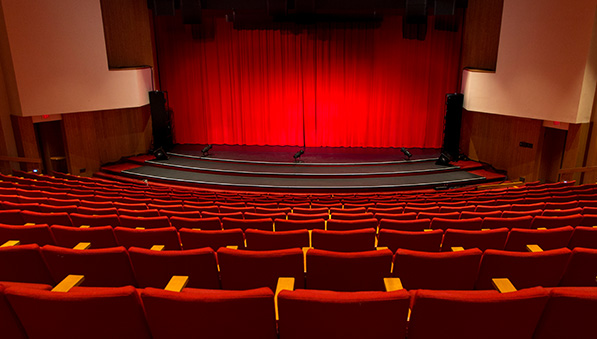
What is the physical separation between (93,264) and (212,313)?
1.18 m

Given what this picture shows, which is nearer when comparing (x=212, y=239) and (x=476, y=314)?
(x=476, y=314)

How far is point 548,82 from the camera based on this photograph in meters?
8.96

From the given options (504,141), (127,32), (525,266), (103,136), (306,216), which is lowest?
(504,141)

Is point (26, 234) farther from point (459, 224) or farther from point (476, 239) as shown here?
point (459, 224)

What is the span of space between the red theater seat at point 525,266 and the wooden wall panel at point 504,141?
8759 mm

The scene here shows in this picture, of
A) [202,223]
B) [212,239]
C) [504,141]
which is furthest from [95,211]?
[504,141]

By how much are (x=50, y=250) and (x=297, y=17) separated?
30.3 feet

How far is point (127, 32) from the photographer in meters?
11.6

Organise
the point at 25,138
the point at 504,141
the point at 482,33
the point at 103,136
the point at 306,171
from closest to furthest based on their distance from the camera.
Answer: the point at 25,138 < the point at 306,171 < the point at 504,141 < the point at 482,33 < the point at 103,136

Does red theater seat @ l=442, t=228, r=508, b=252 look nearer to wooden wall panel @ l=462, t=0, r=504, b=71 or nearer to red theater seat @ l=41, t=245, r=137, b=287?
red theater seat @ l=41, t=245, r=137, b=287

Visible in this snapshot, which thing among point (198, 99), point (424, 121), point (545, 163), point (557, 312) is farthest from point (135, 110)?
point (557, 312)

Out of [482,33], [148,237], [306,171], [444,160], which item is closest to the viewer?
[148,237]

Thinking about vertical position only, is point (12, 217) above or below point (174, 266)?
below

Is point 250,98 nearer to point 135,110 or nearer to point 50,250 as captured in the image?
point 135,110
